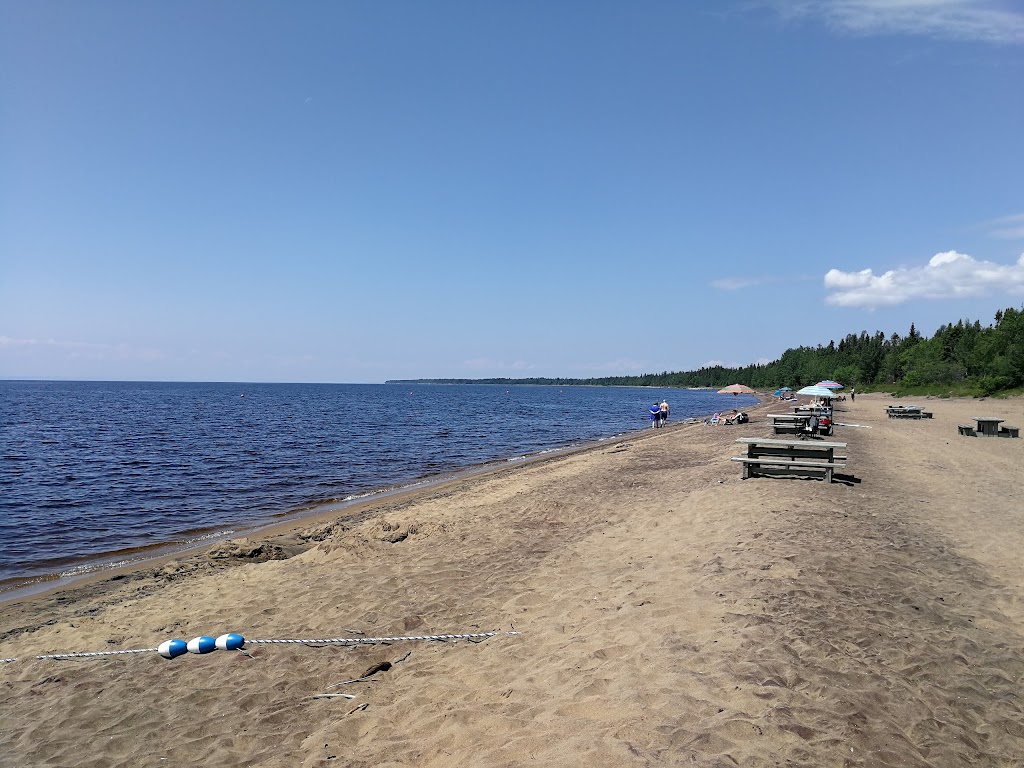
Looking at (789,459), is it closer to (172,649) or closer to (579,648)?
(579,648)

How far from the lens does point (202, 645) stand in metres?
6.04

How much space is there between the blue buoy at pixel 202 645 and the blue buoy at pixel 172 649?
80mm

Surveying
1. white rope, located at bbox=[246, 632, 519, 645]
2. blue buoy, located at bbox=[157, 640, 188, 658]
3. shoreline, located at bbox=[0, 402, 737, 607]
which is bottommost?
shoreline, located at bbox=[0, 402, 737, 607]

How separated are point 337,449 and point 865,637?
2721cm

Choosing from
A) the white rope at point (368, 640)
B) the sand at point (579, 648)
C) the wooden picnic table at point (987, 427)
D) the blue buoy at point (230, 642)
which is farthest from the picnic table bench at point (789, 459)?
Answer: the wooden picnic table at point (987, 427)

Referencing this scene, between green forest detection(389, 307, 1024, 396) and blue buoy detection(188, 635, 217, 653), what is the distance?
68.7m

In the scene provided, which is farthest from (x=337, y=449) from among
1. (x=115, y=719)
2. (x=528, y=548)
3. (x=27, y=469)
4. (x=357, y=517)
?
(x=115, y=719)

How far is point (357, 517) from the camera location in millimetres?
13484

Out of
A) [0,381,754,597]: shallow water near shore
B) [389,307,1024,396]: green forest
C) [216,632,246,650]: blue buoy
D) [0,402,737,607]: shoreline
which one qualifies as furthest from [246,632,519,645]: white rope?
[389,307,1024,396]: green forest

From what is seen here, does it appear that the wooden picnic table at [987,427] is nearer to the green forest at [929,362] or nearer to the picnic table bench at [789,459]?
the picnic table bench at [789,459]

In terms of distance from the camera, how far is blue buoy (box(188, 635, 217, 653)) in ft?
19.8

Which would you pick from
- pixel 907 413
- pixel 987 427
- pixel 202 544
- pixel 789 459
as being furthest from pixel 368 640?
pixel 907 413

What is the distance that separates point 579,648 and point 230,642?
3.84m

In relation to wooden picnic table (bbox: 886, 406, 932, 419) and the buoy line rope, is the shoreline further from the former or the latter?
wooden picnic table (bbox: 886, 406, 932, 419)
